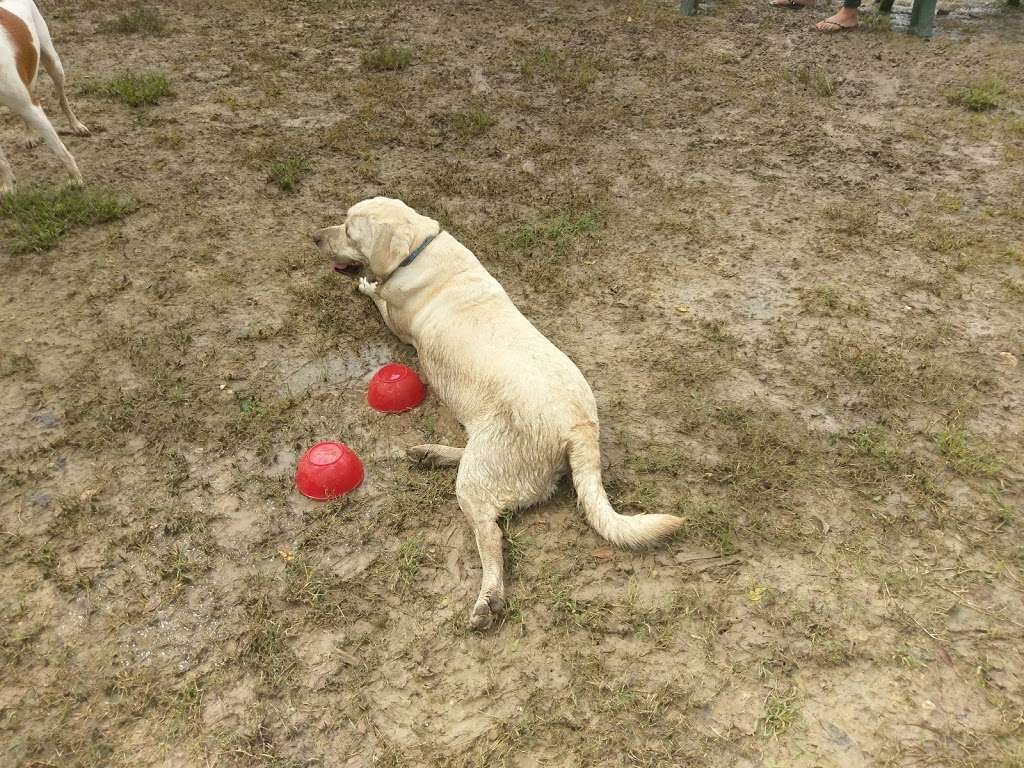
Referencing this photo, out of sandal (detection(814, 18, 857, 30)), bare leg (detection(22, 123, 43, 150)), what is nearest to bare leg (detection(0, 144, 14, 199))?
bare leg (detection(22, 123, 43, 150))

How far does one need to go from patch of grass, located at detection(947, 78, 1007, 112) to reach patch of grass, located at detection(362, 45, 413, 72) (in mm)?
6101

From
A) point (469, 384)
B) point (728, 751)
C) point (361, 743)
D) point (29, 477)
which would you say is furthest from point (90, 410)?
point (728, 751)

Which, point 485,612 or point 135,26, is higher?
point 135,26

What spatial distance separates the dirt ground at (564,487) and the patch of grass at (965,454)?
3cm

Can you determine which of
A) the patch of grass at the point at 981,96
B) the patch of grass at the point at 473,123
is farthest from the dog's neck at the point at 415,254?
the patch of grass at the point at 981,96

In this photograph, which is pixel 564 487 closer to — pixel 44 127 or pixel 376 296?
pixel 376 296

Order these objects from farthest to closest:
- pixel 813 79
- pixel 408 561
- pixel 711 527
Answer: pixel 813 79, pixel 711 527, pixel 408 561

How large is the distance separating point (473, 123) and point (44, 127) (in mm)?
3544

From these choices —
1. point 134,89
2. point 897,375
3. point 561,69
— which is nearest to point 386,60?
point 561,69

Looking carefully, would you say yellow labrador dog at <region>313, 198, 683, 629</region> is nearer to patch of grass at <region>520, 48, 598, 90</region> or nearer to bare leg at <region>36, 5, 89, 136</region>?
bare leg at <region>36, 5, 89, 136</region>

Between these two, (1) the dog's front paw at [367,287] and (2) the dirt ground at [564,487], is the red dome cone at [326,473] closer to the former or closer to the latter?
(2) the dirt ground at [564,487]

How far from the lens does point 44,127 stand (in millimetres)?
4668

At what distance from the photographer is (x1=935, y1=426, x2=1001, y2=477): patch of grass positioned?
3.21m

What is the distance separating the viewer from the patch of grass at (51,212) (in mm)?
4504
